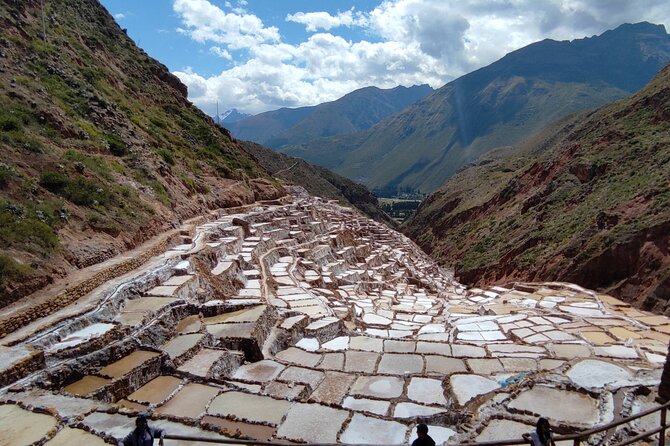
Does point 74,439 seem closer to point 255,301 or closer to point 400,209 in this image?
point 255,301

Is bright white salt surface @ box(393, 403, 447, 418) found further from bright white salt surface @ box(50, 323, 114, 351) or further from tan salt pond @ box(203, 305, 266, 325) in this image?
bright white salt surface @ box(50, 323, 114, 351)

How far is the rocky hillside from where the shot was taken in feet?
34.3

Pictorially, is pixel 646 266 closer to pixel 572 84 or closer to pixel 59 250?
pixel 59 250

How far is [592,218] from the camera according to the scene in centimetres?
2411

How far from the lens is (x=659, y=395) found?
236 inches

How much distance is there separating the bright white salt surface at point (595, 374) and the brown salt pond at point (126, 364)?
687 cm

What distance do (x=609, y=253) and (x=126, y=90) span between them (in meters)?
30.3

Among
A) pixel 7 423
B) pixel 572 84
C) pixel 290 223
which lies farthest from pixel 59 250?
pixel 572 84

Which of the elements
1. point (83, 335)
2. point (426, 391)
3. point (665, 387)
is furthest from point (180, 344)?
point (665, 387)

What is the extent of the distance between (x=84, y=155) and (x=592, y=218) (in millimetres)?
24845

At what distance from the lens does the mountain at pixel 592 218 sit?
18.0 m

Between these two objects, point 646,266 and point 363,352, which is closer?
point 363,352

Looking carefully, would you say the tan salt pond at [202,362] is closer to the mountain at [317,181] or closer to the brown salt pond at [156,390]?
the brown salt pond at [156,390]

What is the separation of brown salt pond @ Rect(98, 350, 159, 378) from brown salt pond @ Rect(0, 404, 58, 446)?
1.31 meters
